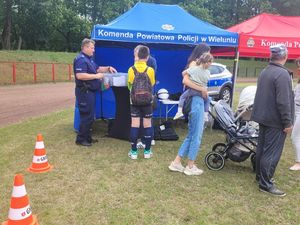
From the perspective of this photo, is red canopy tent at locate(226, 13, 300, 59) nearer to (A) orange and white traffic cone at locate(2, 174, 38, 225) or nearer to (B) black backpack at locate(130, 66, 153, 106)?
(B) black backpack at locate(130, 66, 153, 106)

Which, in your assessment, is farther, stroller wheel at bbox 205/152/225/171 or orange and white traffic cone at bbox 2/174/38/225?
stroller wheel at bbox 205/152/225/171

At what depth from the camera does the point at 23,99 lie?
14.0 m

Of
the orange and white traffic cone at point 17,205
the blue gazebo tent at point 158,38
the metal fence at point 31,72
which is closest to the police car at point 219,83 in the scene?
the blue gazebo tent at point 158,38

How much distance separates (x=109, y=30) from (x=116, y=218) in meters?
4.12

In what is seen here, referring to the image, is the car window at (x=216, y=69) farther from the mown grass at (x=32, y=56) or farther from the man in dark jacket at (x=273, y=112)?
the mown grass at (x=32, y=56)

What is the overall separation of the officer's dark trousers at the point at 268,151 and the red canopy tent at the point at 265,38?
4070mm

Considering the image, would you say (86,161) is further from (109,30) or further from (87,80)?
(109,30)

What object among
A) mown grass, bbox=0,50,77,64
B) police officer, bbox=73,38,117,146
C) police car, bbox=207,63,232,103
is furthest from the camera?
mown grass, bbox=0,50,77,64

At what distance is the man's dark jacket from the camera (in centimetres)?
421

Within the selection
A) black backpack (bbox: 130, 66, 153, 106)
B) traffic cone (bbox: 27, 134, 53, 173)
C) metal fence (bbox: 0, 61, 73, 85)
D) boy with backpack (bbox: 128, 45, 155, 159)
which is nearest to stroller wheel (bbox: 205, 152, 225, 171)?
boy with backpack (bbox: 128, 45, 155, 159)

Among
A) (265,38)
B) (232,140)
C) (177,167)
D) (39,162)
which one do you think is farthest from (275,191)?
(265,38)

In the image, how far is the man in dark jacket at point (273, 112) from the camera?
4.22m

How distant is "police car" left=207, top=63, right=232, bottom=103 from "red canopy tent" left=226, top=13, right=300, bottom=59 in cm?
480

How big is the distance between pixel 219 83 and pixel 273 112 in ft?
32.7
